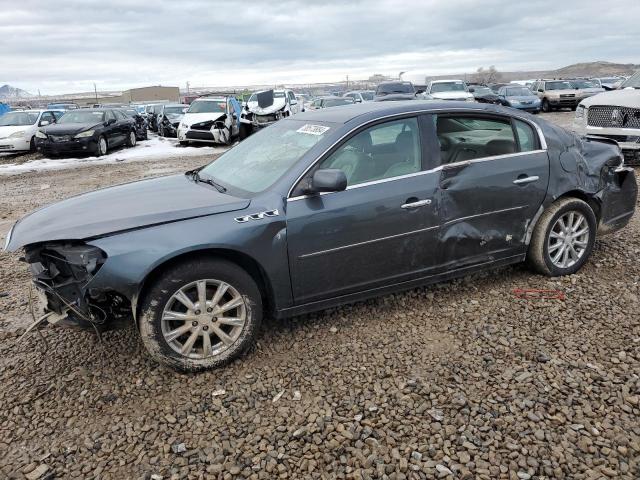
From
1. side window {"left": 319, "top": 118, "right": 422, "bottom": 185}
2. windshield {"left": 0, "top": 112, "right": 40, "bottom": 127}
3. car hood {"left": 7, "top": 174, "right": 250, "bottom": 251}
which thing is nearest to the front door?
side window {"left": 319, "top": 118, "right": 422, "bottom": 185}

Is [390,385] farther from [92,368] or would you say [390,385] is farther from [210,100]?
[210,100]

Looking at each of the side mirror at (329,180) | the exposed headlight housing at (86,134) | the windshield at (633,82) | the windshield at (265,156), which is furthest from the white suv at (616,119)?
the exposed headlight housing at (86,134)

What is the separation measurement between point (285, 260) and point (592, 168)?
2983 mm

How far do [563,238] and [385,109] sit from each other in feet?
6.42

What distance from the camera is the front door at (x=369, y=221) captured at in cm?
334

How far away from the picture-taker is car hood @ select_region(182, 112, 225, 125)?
16.9 meters

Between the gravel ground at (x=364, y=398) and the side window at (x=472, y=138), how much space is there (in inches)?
45.8

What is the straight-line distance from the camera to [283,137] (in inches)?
158

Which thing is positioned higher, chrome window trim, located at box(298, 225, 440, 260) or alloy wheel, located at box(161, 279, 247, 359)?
chrome window trim, located at box(298, 225, 440, 260)

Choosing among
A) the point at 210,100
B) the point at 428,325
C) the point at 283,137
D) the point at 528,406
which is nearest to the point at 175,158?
the point at 210,100

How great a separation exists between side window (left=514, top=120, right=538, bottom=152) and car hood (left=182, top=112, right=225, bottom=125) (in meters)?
14.0

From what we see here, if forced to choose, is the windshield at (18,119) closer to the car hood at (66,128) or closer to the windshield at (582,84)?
the car hood at (66,128)

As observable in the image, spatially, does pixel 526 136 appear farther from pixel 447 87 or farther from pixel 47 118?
pixel 447 87

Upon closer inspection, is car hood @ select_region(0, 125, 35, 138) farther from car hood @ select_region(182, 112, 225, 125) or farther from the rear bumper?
the rear bumper
